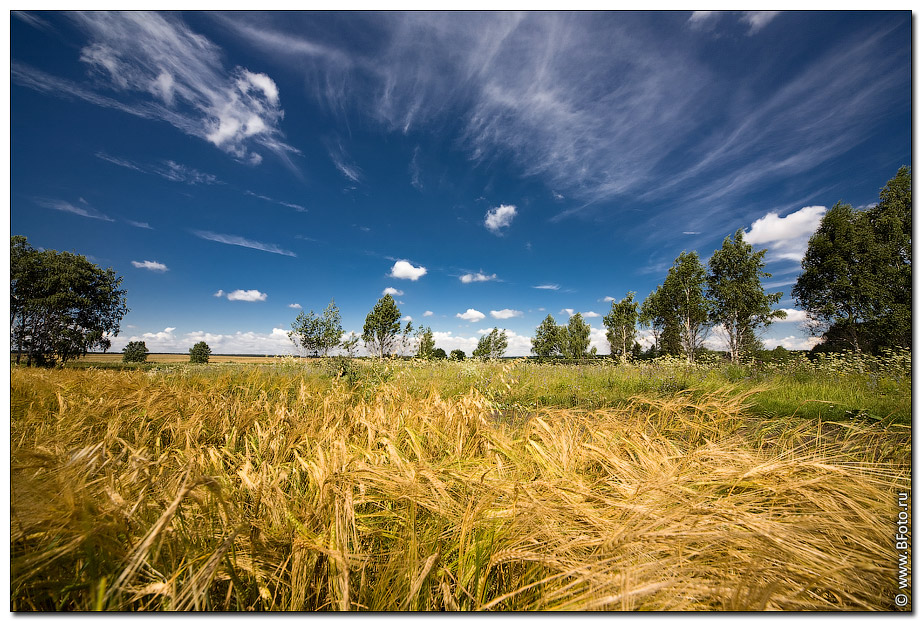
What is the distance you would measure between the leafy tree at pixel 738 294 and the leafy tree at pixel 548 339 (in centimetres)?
1822

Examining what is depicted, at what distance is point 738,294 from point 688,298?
2729 millimetres

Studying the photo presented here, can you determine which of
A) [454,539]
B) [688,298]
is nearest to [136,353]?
[454,539]

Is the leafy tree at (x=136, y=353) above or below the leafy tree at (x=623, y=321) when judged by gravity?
below

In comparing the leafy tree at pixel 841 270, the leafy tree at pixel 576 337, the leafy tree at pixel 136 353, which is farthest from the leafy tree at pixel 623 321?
the leafy tree at pixel 136 353

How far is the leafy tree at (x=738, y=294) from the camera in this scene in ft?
63.1

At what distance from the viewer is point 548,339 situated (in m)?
38.8

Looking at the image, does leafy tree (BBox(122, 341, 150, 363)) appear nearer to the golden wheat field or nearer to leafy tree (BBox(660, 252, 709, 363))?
the golden wheat field

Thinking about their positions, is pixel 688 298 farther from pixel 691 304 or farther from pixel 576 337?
pixel 576 337

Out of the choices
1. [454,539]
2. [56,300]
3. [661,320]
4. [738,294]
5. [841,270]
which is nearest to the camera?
[454,539]

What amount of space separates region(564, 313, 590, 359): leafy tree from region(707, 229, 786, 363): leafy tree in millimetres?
16916

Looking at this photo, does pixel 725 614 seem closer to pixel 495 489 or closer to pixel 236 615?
pixel 495 489

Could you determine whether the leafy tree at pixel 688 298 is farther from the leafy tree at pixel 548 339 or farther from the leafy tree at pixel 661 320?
the leafy tree at pixel 548 339

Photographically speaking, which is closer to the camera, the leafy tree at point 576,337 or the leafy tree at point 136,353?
the leafy tree at point 136,353

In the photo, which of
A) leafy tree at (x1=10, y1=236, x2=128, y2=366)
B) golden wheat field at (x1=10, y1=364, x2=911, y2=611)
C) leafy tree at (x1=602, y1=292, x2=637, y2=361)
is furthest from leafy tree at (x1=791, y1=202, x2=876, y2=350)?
leafy tree at (x1=602, y1=292, x2=637, y2=361)
